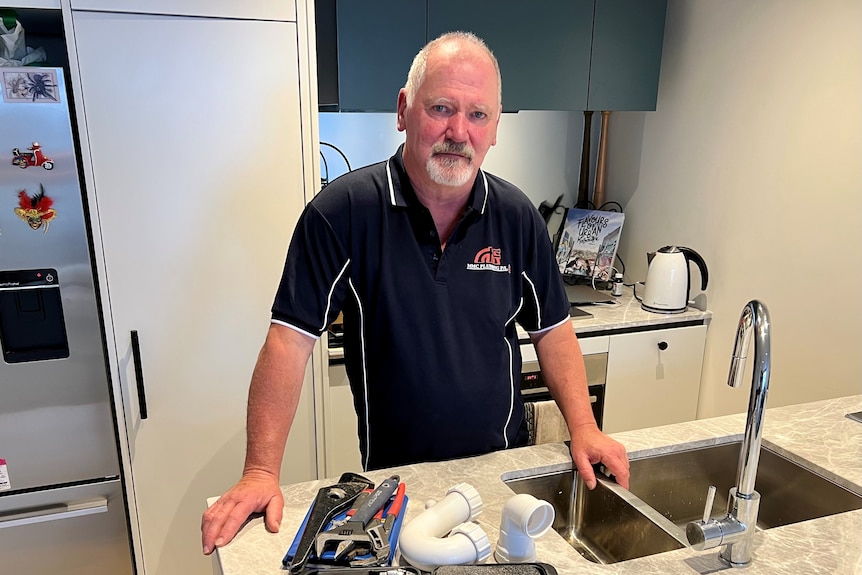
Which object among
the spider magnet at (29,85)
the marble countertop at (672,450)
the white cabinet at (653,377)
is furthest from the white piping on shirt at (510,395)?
the spider magnet at (29,85)

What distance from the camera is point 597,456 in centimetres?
124

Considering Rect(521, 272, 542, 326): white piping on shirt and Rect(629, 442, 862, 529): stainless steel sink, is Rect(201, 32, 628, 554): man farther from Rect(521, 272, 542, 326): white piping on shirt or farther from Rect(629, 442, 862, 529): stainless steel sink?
Rect(629, 442, 862, 529): stainless steel sink

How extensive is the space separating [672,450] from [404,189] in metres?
0.82

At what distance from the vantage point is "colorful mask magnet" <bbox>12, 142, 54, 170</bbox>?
161cm

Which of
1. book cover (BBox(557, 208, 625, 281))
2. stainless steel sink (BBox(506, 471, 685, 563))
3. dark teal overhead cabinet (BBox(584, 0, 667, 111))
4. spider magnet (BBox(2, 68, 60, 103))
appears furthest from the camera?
book cover (BBox(557, 208, 625, 281))

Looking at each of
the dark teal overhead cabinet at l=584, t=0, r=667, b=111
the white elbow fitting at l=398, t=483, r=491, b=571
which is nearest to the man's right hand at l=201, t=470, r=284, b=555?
the white elbow fitting at l=398, t=483, r=491, b=571

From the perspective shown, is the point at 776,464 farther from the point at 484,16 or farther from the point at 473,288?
the point at 484,16

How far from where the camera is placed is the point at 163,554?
6.49 ft

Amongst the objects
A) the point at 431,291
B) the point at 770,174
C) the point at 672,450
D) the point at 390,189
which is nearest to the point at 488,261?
the point at 431,291

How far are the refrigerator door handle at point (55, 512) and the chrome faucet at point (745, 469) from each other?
1714 millimetres

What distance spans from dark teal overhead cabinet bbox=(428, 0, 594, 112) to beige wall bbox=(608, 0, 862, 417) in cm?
46

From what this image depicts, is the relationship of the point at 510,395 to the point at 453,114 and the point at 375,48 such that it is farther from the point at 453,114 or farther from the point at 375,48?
the point at 375,48

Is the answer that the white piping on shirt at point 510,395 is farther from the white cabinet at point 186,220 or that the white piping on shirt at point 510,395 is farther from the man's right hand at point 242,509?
the white cabinet at point 186,220

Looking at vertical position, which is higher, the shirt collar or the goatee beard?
the goatee beard
